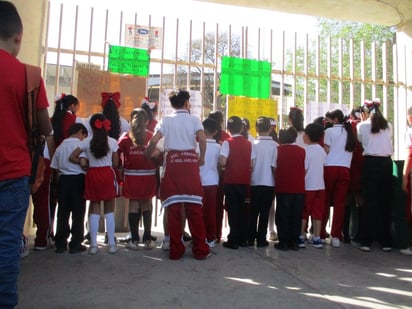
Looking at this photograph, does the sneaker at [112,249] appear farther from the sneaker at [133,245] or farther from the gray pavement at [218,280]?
the sneaker at [133,245]

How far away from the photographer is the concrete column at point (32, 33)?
482 centimetres

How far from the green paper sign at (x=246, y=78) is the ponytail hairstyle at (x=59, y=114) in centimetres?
243

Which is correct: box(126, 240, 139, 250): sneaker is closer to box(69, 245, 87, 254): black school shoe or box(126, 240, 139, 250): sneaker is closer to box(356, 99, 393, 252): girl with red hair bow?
box(69, 245, 87, 254): black school shoe

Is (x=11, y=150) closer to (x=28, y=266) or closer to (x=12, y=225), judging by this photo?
(x=12, y=225)

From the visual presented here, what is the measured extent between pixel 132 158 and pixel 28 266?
5.13 feet

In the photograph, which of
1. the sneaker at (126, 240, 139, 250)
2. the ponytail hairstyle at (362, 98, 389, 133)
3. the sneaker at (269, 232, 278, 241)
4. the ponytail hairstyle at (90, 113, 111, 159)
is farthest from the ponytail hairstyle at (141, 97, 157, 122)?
the ponytail hairstyle at (362, 98, 389, 133)

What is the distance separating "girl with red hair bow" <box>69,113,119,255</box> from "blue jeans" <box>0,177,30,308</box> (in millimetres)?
2022

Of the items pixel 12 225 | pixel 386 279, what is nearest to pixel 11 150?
pixel 12 225

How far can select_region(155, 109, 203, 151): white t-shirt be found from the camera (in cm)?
413

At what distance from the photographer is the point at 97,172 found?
423cm

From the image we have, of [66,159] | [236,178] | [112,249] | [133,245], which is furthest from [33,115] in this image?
[236,178]

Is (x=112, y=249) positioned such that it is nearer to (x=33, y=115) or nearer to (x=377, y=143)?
(x=33, y=115)

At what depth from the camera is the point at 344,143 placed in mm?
4949

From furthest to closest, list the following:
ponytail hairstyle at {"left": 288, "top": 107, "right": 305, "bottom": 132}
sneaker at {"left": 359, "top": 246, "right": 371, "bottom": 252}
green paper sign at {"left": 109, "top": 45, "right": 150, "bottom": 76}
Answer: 1. green paper sign at {"left": 109, "top": 45, "right": 150, "bottom": 76}
2. ponytail hairstyle at {"left": 288, "top": 107, "right": 305, "bottom": 132}
3. sneaker at {"left": 359, "top": 246, "right": 371, "bottom": 252}
